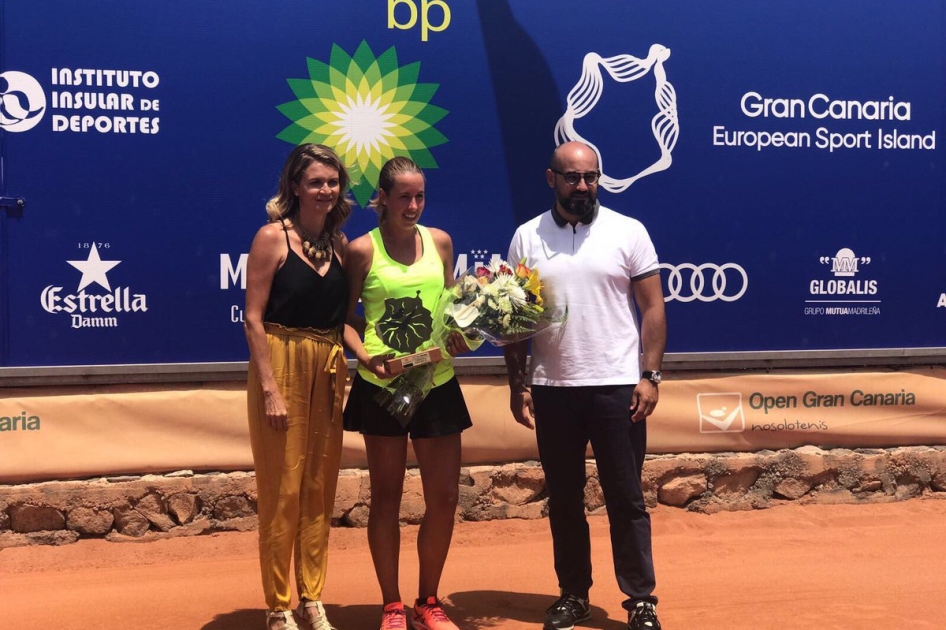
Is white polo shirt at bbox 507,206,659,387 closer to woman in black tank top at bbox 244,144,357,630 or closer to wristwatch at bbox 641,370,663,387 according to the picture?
wristwatch at bbox 641,370,663,387

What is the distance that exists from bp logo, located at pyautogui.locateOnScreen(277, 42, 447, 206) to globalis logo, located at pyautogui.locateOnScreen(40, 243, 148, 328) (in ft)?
4.23

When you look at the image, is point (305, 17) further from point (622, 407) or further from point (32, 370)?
point (622, 407)

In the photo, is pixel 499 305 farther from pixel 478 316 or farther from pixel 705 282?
pixel 705 282

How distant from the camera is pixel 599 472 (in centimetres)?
491

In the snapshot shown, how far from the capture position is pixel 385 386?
4.56 meters

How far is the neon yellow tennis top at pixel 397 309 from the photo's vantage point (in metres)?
4.57

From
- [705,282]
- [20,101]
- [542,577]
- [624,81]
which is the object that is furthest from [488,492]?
[20,101]

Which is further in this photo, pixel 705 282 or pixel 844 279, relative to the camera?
pixel 844 279

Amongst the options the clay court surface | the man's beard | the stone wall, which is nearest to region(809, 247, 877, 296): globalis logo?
the stone wall

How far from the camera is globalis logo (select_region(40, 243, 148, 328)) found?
239 inches

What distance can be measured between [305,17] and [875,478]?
190 inches

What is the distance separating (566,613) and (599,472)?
681 mm

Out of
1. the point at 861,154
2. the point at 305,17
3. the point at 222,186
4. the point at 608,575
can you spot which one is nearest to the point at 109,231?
the point at 222,186

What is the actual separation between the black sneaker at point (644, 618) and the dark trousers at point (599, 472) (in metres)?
0.04
